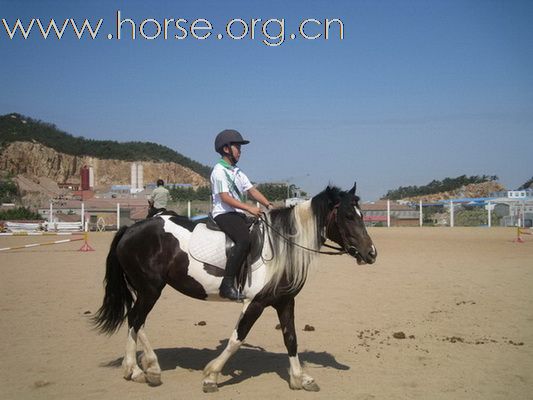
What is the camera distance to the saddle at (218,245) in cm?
527

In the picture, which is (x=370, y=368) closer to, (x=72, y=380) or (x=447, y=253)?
(x=72, y=380)

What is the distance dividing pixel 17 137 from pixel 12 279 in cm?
9349

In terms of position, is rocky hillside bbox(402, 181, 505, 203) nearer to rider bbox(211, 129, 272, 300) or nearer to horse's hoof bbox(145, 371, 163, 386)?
rider bbox(211, 129, 272, 300)

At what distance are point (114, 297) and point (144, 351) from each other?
0.90m

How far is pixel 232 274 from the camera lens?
5160 mm

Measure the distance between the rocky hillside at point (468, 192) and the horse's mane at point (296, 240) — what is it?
86849mm

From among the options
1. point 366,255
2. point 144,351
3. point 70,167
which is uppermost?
point 70,167

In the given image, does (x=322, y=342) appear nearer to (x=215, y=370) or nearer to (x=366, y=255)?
(x=215, y=370)

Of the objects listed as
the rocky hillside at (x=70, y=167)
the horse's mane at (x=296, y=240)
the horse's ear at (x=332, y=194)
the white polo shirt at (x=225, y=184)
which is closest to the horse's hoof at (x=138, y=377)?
the horse's mane at (x=296, y=240)

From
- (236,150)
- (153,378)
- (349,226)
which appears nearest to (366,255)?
(349,226)

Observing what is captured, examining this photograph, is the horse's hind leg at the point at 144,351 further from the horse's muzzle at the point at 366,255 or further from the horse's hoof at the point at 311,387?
the horse's muzzle at the point at 366,255

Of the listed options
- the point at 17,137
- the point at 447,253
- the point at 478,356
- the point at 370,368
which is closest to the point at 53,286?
the point at 370,368

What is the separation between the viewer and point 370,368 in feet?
18.6

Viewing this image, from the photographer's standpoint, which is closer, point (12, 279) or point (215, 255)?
point (215, 255)
